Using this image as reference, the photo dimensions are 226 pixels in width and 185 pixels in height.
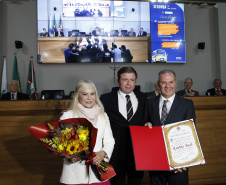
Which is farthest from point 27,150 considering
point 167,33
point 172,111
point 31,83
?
point 167,33

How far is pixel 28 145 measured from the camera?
9.31 ft

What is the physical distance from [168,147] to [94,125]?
61 cm

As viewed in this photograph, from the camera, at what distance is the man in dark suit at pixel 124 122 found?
2100 millimetres

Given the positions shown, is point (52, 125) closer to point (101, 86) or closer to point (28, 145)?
point (28, 145)

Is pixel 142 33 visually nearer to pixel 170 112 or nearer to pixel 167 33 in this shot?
pixel 167 33

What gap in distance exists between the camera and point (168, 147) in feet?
5.59

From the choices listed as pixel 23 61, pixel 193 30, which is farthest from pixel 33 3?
pixel 193 30

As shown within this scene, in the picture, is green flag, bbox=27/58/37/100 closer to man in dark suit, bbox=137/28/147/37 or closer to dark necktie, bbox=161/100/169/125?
man in dark suit, bbox=137/28/147/37

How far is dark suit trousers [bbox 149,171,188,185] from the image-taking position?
184 centimetres

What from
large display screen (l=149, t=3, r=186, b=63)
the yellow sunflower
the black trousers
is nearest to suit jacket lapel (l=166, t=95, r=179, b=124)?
the black trousers

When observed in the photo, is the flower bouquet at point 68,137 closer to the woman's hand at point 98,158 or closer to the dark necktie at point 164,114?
the woman's hand at point 98,158

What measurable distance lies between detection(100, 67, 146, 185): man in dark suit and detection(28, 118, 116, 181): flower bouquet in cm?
61

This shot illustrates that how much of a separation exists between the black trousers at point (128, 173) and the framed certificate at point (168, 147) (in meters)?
0.48

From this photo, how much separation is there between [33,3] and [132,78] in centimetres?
579
